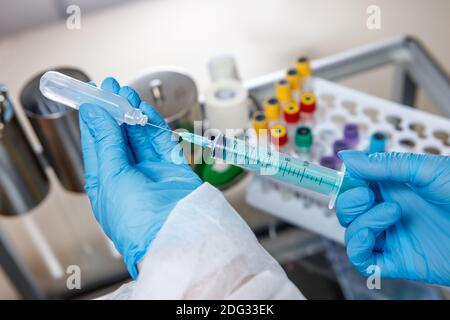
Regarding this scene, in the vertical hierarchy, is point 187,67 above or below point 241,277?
below

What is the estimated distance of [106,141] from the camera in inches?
30.2

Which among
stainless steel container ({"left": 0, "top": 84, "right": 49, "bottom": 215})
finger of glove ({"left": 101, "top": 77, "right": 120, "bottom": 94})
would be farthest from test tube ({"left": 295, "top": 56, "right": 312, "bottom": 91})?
stainless steel container ({"left": 0, "top": 84, "right": 49, "bottom": 215})

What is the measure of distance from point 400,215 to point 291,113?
35cm

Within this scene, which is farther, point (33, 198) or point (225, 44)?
point (225, 44)

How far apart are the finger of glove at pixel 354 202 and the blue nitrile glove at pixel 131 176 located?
240 mm

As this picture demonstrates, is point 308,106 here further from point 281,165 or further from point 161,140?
point 161,140

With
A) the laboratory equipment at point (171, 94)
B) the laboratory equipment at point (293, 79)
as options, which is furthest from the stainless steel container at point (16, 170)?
the laboratory equipment at point (293, 79)

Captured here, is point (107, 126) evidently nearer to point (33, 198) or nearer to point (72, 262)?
point (33, 198)

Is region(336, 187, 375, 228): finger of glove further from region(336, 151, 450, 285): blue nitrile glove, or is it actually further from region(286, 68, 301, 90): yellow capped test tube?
region(286, 68, 301, 90): yellow capped test tube

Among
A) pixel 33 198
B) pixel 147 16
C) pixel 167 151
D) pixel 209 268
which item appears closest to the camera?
pixel 209 268

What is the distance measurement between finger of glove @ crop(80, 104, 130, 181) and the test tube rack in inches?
13.5
